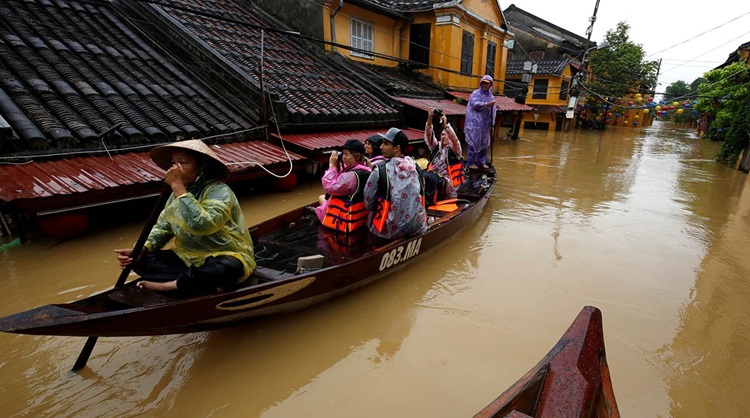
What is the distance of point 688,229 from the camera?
7.76m

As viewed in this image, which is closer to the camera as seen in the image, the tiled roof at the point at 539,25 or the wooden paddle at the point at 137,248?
the wooden paddle at the point at 137,248

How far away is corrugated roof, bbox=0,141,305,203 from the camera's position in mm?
4664

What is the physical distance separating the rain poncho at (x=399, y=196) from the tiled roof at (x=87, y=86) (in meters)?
4.18

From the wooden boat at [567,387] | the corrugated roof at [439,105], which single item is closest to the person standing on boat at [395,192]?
the wooden boat at [567,387]

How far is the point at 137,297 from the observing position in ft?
10.1

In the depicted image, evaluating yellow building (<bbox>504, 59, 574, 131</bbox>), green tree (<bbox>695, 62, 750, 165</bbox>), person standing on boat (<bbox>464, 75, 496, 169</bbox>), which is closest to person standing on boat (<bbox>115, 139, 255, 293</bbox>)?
person standing on boat (<bbox>464, 75, 496, 169</bbox>)

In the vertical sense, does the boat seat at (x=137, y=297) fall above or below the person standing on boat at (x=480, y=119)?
below

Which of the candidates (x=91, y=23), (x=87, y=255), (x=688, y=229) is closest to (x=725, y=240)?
(x=688, y=229)

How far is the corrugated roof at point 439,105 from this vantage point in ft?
38.4

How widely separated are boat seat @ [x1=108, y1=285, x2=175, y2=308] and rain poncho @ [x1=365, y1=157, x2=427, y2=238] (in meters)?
2.38

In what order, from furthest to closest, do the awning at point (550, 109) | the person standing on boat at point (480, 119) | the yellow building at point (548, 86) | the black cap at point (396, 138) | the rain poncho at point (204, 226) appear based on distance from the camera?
the awning at point (550, 109) < the yellow building at point (548, 86) < the person standing on boat at point (480, 119) < the black cap at point (396, 138) < the rain poncho at point (204, 226)

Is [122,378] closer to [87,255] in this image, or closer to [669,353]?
[87,255]

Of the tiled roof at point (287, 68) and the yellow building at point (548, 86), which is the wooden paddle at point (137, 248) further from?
the yellow building at point (548, 86)

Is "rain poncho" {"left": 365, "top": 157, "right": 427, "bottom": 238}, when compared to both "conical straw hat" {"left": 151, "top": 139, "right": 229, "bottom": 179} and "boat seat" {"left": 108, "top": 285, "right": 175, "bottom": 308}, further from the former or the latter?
"boat seat" {"left": 108, "top": 285, "right": 175, "bottom": 308}
